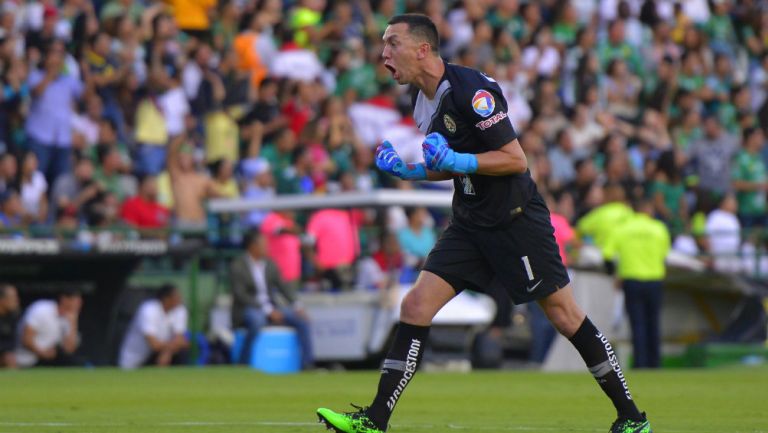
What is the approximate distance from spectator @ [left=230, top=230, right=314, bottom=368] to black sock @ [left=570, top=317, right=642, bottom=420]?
9.52 m

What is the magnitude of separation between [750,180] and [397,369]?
17171mm

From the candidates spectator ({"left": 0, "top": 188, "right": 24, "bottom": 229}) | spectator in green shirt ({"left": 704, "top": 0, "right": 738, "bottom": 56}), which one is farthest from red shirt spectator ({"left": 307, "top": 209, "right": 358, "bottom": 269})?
spectator in green shirt ({"left": 704, "top": 0, "right": 738, "bottom": 56})

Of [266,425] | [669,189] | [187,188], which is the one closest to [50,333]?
[187,188]

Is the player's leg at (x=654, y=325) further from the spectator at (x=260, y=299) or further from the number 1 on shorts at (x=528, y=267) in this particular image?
the number 1 on shorts at (x=528, y=267)

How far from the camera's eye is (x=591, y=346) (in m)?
7.85

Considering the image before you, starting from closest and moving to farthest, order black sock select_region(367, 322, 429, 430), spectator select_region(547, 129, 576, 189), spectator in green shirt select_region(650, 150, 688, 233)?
black sock select_region(367, 322, 429, 430) < spectator in green shirt select_region(650, 150, 688, 233) < spectator select_region(547, 129, 576, 189)

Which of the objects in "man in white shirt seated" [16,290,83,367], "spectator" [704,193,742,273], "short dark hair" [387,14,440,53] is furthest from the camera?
"spectator" [704,193,742,273]

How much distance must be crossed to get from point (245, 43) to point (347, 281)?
16.4ft

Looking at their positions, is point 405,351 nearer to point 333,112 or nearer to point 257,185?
point 257,185

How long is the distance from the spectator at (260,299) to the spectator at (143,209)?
1237mm

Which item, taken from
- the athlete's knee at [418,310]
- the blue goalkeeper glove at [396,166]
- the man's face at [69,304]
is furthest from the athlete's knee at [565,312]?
the man's face at [69,304]

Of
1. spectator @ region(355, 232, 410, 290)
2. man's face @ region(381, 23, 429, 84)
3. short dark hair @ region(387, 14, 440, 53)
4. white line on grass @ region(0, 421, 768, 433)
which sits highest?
short dark hair @ region(387, 14, 440, 53)

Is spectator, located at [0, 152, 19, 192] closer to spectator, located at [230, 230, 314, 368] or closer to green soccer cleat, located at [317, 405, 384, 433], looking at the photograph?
spectator, located at [230, 230, 314, 368]

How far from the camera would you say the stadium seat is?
17.2m
